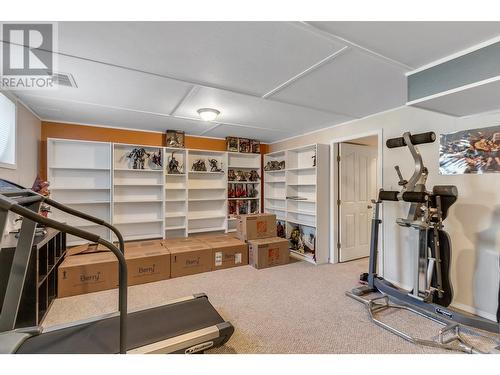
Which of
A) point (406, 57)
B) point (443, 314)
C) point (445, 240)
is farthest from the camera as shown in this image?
point (445, 240)

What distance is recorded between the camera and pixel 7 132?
258 centimetres

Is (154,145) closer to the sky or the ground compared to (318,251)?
closer to the sky

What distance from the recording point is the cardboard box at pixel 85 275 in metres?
2.73

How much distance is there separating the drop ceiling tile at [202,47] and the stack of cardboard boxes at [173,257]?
7.68 feet

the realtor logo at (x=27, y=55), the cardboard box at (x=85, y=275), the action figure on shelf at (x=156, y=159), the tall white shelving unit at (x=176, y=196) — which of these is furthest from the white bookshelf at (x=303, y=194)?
the realtor logo at (x=27, y=55)

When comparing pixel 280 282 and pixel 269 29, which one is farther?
pixel 280 282

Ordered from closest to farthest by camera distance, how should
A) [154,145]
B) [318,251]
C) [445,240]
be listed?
[445,240] < [318,251] < [154,145]

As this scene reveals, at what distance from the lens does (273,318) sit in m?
2.30

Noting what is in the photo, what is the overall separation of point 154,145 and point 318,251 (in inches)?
134

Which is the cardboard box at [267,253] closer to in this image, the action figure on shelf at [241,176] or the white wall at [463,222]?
the action figure on shelf at [241,176]

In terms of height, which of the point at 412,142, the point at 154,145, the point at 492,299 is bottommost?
the point at 492,299

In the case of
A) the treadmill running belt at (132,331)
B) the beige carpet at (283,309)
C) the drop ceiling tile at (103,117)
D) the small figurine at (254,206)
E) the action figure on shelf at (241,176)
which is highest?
the drop ceiling tile at (103,117)

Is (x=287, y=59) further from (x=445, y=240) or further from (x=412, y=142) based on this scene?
(x=445, y=240)
